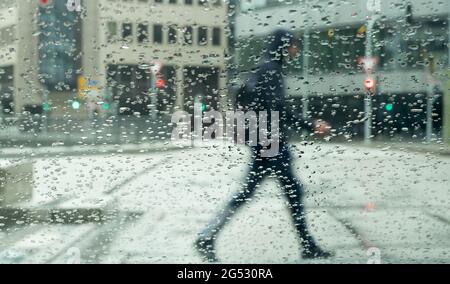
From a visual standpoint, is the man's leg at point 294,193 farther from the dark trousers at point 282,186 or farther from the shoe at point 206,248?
the shoe at point 206,248

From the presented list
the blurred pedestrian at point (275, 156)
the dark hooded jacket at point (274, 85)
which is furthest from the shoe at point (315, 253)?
the dark hooded jacket at point (274, 85)

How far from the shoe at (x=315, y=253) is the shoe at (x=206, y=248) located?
0.38 meters

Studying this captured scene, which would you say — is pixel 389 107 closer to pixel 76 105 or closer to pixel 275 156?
pixel 275 156

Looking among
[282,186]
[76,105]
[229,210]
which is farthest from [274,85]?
[76,105]

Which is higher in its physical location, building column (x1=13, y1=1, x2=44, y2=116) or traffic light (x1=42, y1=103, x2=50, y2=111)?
building column (x1=13, y1=1, x2=44, y2=116)

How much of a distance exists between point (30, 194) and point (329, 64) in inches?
53.9

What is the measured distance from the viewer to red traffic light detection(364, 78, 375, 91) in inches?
96.4

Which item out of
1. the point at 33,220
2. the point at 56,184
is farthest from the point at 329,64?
the point at 33,220

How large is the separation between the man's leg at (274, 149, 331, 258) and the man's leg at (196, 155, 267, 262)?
3.0 inches

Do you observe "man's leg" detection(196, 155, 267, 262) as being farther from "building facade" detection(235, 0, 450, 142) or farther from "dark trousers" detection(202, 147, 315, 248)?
"building facade" detection(235, 0, 450, 142)

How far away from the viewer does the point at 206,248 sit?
2.54 m

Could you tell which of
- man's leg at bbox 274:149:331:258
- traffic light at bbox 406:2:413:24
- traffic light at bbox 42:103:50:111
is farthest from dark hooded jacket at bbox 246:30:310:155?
traffic light at bbox 42:103:50:111

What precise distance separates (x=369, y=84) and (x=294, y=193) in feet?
1.80
